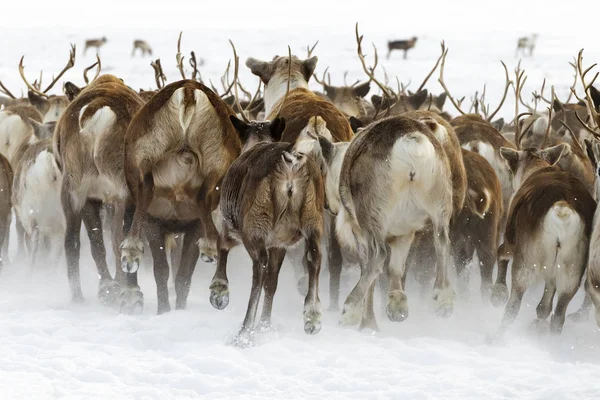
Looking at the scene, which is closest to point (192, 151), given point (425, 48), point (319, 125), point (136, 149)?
point (136, 149)

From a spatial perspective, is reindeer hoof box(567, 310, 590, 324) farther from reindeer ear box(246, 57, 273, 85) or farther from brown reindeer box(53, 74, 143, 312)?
reindeer ear box(246, 57, 273, 85)

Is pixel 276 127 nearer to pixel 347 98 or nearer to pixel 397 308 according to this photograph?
pixel 397 308

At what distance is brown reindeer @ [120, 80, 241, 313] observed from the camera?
726 cm

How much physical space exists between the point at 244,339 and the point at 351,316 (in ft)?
3.53

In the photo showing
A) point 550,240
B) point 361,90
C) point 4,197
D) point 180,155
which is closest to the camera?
point 550,240

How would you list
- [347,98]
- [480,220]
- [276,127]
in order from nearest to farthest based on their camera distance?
1. [276,127]
2. [480,220]
3. [347,98]

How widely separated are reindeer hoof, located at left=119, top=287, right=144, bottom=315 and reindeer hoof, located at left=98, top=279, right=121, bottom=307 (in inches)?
8.3

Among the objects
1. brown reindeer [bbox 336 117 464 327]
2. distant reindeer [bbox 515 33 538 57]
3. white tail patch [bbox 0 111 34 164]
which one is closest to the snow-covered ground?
brown reindeer [bbox 336 117 464 327]

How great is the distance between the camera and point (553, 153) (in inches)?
321

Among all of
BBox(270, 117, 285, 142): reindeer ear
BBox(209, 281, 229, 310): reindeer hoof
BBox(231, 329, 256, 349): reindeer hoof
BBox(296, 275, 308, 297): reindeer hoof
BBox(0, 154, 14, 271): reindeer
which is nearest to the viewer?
BBox(231, 329, 256, 349): reindeer hoof

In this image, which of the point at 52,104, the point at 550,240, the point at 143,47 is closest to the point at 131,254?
the point at 550,240

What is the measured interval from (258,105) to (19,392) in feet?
18.7

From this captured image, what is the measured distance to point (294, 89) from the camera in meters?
9.48

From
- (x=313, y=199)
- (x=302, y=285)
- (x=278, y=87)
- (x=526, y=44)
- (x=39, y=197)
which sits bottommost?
(x=302, y=285)
